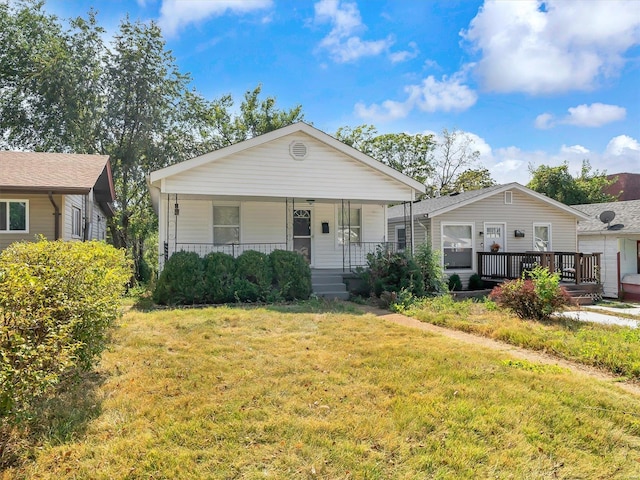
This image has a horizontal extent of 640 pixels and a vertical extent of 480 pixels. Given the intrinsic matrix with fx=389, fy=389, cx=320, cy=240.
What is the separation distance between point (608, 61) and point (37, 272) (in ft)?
48.5

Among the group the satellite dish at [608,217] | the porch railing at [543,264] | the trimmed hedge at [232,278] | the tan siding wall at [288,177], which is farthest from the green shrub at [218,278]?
the satellite dish at [608,217]

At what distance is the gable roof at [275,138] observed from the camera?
408 inches

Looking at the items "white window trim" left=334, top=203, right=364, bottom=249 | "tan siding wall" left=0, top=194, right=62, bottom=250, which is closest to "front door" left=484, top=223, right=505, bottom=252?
"white window trim" left=334, top=203, right=364, bottom=249

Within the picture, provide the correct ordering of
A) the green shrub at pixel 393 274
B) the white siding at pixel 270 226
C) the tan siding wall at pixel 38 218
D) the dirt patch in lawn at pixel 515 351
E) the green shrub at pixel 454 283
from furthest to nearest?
the green shrub at pixel 454 283 → the white siding at pixel 270 226 → the tan siding wall at pixel 38 218 → the green shrub at pixel 393 274 → the dirt patch in lawn at pixel 515 351

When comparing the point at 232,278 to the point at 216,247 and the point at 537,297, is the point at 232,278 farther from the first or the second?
the point at 537,297

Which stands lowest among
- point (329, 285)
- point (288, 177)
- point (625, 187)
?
point (329, 285)

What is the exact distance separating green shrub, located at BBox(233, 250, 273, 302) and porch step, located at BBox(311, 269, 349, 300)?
5.45 feet

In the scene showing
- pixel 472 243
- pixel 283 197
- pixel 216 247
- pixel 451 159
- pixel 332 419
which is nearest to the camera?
pixel 332 419

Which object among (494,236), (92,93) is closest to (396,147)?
(494,236)

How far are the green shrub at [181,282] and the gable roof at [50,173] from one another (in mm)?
3670

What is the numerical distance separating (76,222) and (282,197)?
316 inches

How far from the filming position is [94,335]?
415 centimetres

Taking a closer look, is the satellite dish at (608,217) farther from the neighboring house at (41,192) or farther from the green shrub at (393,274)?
the neighboring house at (41,192)

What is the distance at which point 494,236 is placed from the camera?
15469 millimetres
